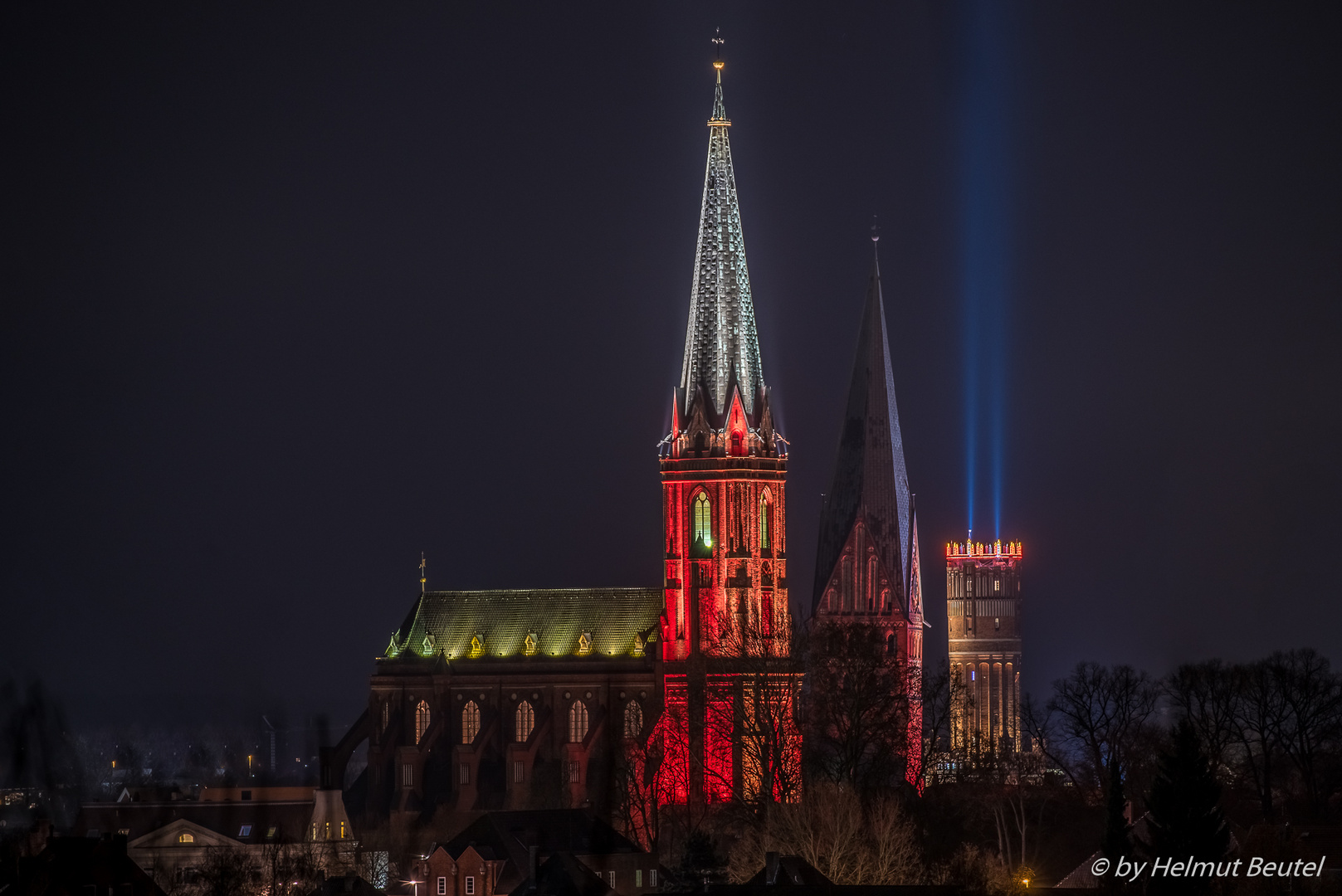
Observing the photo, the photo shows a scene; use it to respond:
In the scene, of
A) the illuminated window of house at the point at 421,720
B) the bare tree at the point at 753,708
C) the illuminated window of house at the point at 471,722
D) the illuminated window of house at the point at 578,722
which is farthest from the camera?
the illuminated window of house at the point at 421,720

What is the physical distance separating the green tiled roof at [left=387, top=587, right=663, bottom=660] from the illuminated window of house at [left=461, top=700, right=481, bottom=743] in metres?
3.41

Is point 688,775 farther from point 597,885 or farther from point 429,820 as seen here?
point 597,885

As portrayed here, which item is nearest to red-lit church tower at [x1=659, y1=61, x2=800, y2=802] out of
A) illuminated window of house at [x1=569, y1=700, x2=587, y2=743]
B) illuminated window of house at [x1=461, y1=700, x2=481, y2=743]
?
illuminated window of house at [x1=569, y1=700, x2=587, y2=743]

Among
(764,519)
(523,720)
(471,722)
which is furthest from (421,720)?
(764,519)

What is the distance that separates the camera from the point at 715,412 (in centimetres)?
16362

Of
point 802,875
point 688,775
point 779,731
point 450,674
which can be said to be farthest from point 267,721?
point 802,875

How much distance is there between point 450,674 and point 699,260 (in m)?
26.8

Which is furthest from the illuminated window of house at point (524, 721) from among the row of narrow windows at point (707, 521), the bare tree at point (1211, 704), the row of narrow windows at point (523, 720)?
the bare tree at point (1211, 704)

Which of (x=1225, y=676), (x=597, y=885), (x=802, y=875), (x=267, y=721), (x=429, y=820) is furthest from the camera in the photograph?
(x=267, y=721)

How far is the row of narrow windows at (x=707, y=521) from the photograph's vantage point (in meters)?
164

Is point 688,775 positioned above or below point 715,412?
below

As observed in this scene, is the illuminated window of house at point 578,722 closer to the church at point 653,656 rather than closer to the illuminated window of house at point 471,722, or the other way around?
the church at point 653,656

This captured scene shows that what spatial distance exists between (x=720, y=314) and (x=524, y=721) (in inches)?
968

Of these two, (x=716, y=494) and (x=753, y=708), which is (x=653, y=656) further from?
(x=753, y=708)
